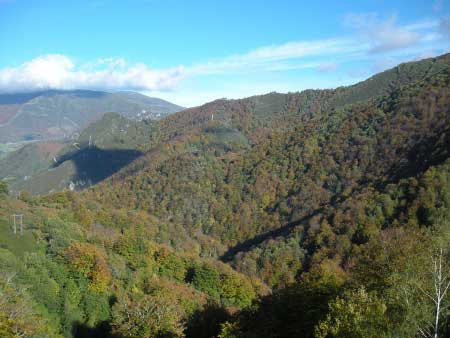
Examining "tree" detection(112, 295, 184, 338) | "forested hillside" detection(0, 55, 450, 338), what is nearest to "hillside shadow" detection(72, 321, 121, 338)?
"forested hillside" detection(0, 55, 450, 338)

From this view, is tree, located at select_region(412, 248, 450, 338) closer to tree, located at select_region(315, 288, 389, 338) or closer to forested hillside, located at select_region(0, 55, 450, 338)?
forested hillside, located at select_region(0, 55, 450, 338)

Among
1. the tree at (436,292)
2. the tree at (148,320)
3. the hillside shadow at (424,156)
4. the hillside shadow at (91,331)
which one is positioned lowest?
the hillside shadow at (91,331)

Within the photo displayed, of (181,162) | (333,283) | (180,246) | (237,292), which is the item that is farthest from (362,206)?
(181,162)

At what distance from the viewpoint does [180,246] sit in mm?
88688

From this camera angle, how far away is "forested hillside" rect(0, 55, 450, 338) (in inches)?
809

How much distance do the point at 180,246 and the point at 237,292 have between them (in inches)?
1515

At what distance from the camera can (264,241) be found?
82375 millimetres

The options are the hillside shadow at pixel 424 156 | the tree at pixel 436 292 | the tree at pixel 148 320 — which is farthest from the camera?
the hillside shadow at pixel 424 156

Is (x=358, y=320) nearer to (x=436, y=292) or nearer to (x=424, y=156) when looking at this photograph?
(x=436, y=292)

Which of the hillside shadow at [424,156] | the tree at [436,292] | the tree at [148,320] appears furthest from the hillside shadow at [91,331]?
the hillside shadow at [424,156]

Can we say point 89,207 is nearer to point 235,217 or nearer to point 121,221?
point 121,221

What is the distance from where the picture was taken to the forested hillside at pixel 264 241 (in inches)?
809

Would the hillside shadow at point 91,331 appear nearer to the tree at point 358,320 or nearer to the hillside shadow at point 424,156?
the tree at point 358,320

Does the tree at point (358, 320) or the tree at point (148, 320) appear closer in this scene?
the tree at point (358, 320)
